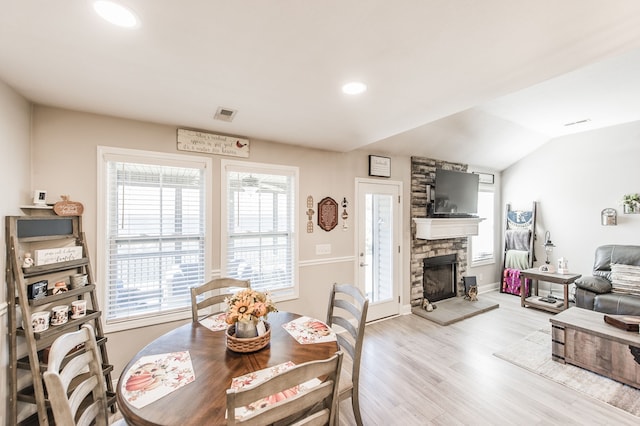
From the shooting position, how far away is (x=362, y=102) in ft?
6.79

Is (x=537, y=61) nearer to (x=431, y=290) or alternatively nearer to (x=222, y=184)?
(x=222, y=184)

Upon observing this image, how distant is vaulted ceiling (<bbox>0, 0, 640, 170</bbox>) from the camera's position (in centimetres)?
114

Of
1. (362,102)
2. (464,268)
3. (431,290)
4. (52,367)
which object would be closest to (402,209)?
(431,290)

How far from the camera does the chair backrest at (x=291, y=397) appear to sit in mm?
848

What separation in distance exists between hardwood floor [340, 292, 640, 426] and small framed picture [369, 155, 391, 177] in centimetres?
220

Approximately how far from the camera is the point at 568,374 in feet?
8.69

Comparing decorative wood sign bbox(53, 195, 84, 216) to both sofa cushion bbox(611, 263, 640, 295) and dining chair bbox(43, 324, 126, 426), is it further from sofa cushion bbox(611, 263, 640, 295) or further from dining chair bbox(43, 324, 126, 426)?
sofa cushion bbox(611, 263, 640, 295)

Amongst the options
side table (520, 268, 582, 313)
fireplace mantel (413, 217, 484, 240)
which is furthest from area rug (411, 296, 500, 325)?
fireplace mantel (413, 217, 484, 240)

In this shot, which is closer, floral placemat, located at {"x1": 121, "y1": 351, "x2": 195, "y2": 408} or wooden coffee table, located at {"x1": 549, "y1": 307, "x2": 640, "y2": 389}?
floral placemat, located at {"x1": 121, "y1": 351, "x2": 195, "y2": 408}

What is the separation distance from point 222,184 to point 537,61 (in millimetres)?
2642

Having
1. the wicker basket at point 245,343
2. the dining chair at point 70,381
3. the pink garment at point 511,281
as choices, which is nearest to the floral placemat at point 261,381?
the wicker basket at point 245,343

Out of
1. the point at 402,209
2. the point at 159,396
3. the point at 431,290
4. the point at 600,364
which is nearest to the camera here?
the point at 159,396

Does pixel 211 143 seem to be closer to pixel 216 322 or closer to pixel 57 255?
pixel 57 255

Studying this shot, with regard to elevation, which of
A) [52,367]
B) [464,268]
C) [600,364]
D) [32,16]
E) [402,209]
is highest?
[32,16]
